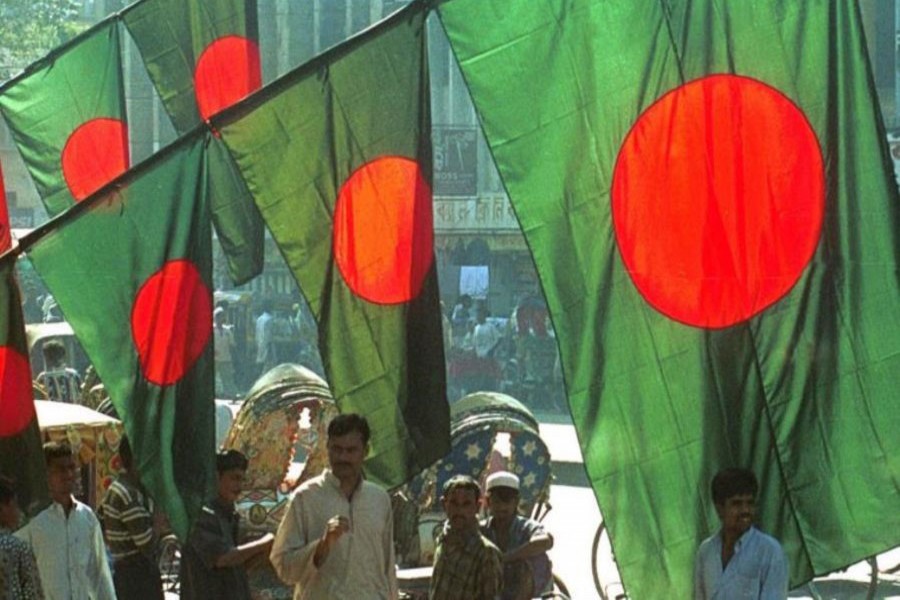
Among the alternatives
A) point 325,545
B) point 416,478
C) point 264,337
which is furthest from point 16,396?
point 264,337

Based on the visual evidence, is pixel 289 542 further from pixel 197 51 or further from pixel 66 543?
pixel 197 51

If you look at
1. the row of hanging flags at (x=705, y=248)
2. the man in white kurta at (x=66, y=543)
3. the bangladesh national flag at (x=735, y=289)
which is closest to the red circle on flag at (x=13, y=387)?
the man in white kurta at (x=66, y=543)

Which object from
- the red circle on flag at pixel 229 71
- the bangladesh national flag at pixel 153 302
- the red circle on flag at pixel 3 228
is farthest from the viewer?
the red circle on flag at pixel 229 71

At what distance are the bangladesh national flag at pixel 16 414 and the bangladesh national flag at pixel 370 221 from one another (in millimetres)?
1253

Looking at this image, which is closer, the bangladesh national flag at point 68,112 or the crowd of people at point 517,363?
the bangladesh national flag at point 68,112

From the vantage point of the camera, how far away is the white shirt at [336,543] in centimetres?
804

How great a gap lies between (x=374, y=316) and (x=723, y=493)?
6.83ft

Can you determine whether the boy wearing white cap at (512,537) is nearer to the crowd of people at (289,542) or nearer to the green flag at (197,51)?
the crowd of people at (289,542)

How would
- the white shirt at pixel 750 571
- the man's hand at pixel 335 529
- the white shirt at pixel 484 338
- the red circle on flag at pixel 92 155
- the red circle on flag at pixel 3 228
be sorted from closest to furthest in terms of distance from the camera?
the white shirt at pixel 750 571
the man's hand at pixel 335 529
the red circle on flag at pixel 3 228
the red circle on flag at pixel 92 155
the white shirt at pixel 484 338

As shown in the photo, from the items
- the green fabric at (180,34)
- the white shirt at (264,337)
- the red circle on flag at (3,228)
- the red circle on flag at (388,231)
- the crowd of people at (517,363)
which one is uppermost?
the white shirt at (264,337)

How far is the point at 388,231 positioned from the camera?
9273mm

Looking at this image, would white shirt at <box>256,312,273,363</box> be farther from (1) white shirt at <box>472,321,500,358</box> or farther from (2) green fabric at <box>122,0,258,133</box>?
(2) green fabric at <box>122,0,258,133</box>

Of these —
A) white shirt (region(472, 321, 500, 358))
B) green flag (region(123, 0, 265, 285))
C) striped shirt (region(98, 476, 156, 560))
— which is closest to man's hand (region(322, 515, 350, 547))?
striped shirt (region(98, 476, 156, 560))

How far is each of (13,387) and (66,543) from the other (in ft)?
3.46
